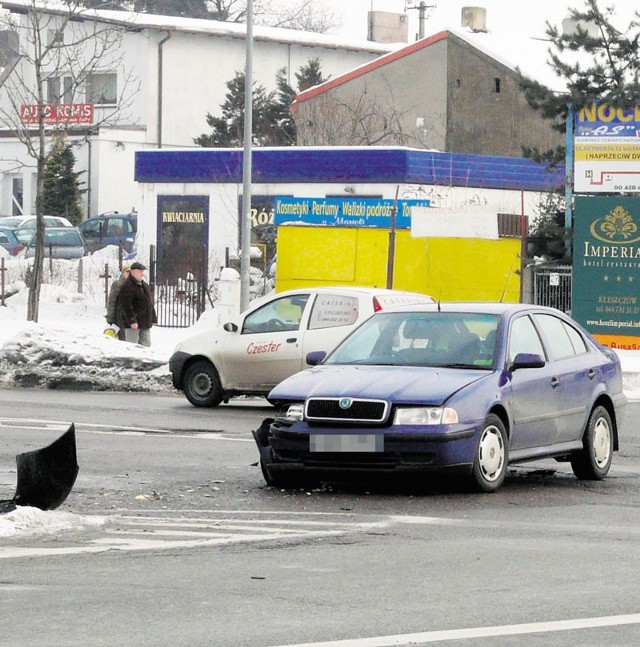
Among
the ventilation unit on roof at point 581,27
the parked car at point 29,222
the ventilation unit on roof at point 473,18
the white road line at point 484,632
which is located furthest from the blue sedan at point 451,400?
the ventilation unit on roof at point 473,18

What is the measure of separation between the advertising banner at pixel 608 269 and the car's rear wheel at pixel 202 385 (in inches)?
458

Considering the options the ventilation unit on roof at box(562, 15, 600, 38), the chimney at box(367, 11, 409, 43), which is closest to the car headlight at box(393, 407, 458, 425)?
the ventilation unit on roof at box(562, 15, 600, 38)

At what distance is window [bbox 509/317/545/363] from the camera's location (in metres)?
12.1

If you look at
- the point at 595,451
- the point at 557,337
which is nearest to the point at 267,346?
the point at 557,337

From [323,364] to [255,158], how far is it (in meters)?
33.7

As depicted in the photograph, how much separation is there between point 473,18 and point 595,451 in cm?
5556

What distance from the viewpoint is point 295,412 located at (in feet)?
37.2

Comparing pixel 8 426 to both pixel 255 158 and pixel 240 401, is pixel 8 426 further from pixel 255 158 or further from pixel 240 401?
pixel 255 158

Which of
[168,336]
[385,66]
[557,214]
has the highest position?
[385,66]

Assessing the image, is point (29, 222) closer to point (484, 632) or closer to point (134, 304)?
point (134, 304)

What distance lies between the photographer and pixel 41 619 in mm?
6695

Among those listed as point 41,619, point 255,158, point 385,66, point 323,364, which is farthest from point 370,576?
point 385,66

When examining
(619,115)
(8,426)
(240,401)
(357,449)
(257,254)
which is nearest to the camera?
(357,449)

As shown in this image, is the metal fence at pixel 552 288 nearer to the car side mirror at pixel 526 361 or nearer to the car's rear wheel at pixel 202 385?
the car's rear wheel at pixel 202 385
